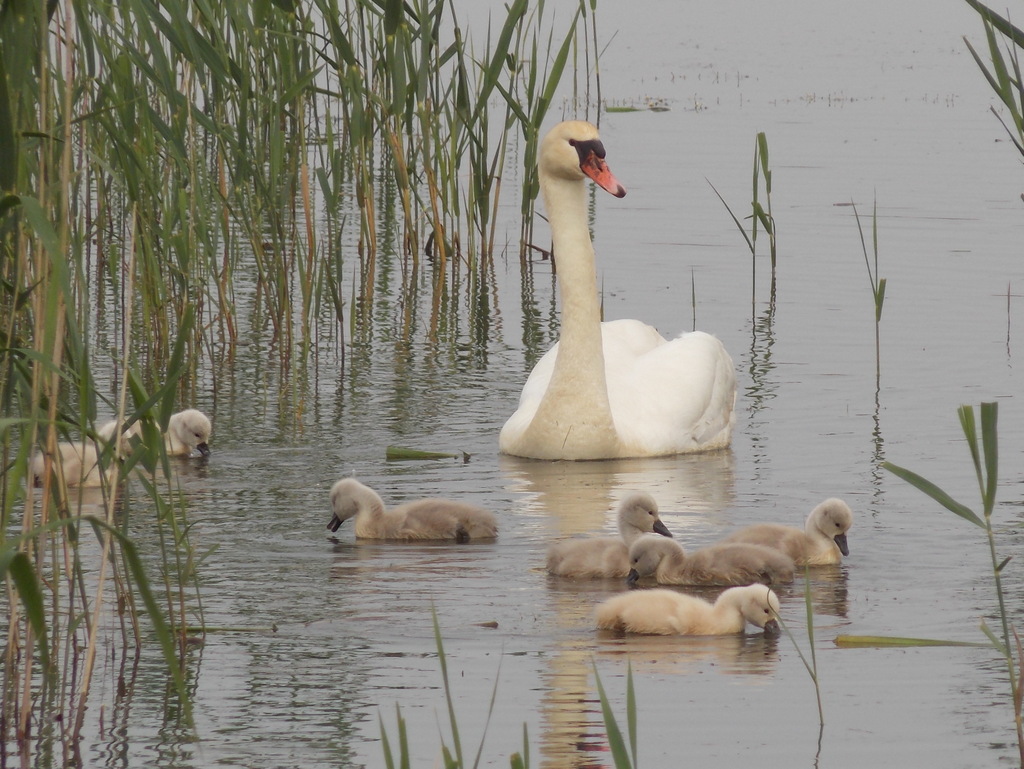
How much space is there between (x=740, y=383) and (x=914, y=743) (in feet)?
18.4

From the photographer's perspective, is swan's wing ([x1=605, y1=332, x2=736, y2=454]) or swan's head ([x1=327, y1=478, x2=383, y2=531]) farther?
swan's wing ([x1=605, y1=332, x2=736, y2=454])

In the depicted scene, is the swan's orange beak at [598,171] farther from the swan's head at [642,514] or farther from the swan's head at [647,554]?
the swan's head at [647,554]

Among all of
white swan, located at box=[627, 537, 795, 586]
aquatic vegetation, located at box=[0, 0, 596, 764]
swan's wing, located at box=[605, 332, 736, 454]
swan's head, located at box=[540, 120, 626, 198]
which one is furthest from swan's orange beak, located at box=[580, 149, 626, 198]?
white swan, located at box=[627, 537, 795, 586]

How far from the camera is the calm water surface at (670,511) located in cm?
474

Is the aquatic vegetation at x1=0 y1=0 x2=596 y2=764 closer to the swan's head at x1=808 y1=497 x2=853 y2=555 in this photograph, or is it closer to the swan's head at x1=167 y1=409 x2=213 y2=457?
the swan's head at x1=167 y1=409 x2=213 y2=457

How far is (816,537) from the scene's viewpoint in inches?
254

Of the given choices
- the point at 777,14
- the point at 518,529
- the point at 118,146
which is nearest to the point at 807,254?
the point at 518,529

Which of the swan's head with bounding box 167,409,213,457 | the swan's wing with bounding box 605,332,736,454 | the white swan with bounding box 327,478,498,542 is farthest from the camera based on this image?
the swan's wing with bounding box 605,332,736,454

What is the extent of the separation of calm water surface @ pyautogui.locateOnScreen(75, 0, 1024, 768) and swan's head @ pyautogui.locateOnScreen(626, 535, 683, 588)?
120mm

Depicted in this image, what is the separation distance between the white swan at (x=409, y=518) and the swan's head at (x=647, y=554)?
78 cm

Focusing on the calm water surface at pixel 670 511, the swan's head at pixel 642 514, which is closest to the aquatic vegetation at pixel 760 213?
the calm water surface at pixel 670 511

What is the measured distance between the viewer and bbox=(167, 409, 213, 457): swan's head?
Answer: 8.13 meters

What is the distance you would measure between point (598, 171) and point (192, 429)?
2.17m

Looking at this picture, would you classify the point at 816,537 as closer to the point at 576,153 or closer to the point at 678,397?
the point at 678,397
